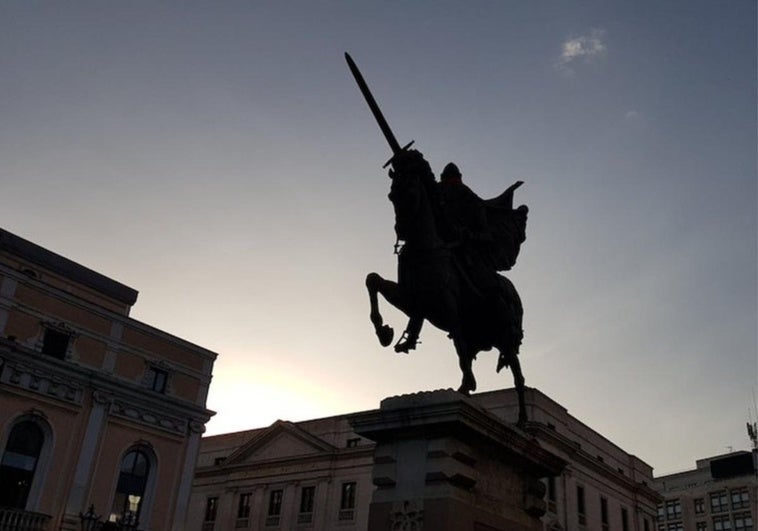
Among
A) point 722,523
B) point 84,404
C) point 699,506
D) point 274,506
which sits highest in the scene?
point 699,506

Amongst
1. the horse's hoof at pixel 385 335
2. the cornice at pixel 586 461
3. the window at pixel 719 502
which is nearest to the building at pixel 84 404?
the cornice at pixel 586 461

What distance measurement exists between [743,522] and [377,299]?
81791 millimetres

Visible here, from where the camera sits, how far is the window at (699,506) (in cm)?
8175

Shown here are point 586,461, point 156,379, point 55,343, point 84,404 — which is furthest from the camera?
point 586,461

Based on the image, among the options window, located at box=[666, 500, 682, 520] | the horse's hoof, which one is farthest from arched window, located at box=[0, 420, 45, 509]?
window, located at box=[666, 500, 682, 520]

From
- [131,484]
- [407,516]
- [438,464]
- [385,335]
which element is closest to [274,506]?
[131,484]

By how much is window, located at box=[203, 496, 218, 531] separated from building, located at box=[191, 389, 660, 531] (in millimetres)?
67

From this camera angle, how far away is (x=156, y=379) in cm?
3503

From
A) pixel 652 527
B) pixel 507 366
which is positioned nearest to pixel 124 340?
pixel 507 366

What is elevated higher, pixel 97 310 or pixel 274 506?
pixel 97 310

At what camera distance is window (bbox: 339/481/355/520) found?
44125 millimetres

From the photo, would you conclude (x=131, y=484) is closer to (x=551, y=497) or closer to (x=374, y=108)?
(x=551, y=497)

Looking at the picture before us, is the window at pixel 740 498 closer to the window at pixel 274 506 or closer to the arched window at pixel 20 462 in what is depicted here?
the window at pixel 274 506

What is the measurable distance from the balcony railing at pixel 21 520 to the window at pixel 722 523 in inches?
2837
